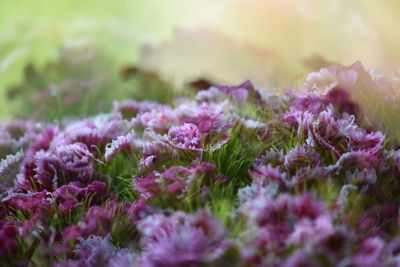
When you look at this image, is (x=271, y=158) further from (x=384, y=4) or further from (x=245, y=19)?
(x=245, y=19)

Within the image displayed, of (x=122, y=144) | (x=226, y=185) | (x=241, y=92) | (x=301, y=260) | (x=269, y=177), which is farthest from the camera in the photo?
(x=241, y=92)

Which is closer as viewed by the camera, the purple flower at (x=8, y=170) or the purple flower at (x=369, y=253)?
the purple flower at (x=369, y=253)

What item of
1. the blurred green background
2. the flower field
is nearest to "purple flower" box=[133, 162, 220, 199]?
the flower field

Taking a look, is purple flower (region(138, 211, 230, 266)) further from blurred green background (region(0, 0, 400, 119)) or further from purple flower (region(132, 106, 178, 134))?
blurred green background (region(0, 0, 400, 119))

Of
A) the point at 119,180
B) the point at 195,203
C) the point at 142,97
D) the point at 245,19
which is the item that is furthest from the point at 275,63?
the point at 195,203

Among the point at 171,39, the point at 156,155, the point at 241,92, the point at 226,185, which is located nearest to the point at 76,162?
the point at 156,155

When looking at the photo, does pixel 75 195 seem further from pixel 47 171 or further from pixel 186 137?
pixel 186 137

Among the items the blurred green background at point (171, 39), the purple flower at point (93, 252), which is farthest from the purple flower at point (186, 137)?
the blurred green background at point (171, 39)

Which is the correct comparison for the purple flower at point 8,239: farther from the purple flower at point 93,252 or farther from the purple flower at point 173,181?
the purple flower at point 173,181
